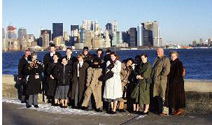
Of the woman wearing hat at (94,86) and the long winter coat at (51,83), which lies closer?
the woman wearing hat at (94,86)

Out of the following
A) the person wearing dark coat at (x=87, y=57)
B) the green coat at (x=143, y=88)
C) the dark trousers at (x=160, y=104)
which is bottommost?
the dark trousers at (x=160, y=104)

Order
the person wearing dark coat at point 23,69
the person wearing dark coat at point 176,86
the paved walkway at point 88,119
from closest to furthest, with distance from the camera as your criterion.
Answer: the paved walkway at point 88,119, the person wearing dark coat at point 176,86, the person wearing dark coat at point 23,69

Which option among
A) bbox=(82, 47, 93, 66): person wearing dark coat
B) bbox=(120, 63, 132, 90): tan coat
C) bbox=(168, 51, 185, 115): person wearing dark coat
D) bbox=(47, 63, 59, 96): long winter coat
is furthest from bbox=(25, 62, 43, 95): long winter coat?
bbox=(168, 51, 185, 115): person wearing dark coat

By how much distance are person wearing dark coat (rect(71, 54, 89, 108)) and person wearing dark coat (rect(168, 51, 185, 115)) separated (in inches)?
97.8

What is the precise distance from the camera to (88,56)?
10.9 metres

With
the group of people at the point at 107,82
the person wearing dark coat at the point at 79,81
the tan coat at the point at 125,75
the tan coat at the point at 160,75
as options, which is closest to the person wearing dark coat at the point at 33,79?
the group of people at the point at 107,82

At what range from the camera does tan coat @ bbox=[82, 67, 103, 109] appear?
1001cm

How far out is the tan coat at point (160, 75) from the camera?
9125 millimetres

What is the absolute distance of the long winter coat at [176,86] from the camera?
9070 mm

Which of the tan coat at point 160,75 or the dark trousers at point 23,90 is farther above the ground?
the tan coat at point 160,75

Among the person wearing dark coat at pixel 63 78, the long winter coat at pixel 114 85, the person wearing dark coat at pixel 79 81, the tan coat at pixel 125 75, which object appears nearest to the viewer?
the long winter coat at pixel 114 85

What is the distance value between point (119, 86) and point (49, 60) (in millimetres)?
2911

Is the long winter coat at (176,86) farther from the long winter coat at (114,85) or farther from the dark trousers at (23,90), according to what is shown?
the dark trousers at (23,90)

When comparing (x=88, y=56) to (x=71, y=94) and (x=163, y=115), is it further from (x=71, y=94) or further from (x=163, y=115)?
(x=163, y=115)
